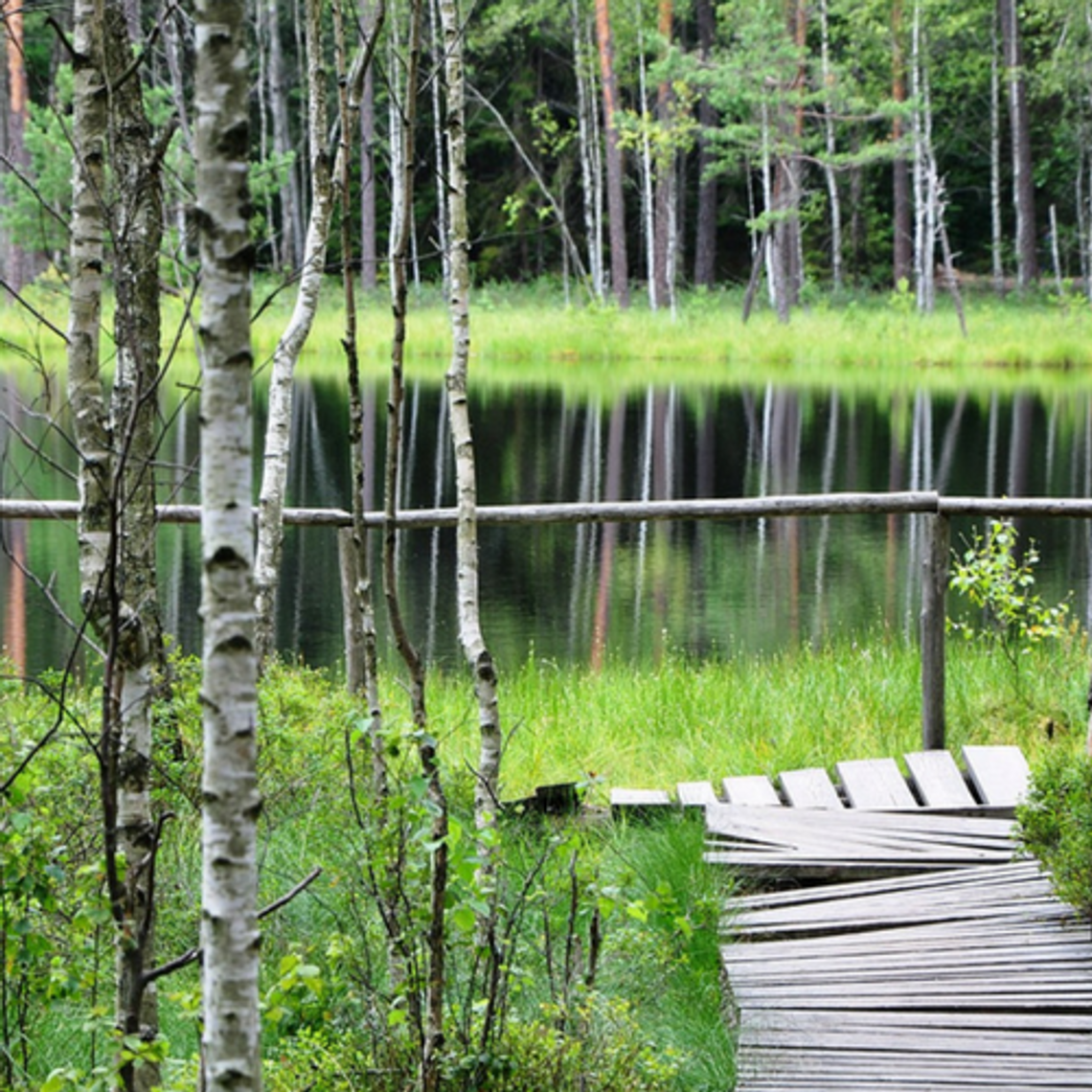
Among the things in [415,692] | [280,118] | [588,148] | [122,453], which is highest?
[280,118]

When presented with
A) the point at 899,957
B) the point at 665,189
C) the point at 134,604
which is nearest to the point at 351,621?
the point at 899,957

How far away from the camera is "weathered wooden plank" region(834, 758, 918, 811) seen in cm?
527

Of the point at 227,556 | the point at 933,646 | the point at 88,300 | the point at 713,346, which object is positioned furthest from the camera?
the point at 713,346

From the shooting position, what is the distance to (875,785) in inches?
213

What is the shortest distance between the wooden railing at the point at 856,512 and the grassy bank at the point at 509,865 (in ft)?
1.35

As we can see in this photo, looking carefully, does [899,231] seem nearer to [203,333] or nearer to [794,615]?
[794,615]

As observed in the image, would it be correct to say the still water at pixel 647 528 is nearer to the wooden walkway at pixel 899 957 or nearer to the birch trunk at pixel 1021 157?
the wooden walkway at pixel 899 957

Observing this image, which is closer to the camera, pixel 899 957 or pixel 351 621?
pixel 899 957

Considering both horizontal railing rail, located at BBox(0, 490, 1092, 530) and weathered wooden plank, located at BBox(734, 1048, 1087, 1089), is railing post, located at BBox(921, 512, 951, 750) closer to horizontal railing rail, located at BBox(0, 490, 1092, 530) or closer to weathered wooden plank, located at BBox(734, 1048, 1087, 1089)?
horizontal railing rail, located at BBox(0, 490, 1092, 530)

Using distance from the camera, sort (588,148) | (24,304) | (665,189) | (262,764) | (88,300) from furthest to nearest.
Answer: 1. (588,148)
2. (665,189)
3. (262,764)
4. (88,300)
5. (24,304)

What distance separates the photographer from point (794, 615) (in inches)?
483

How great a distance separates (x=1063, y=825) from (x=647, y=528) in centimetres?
1254

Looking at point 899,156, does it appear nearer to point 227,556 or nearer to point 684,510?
point 684,510

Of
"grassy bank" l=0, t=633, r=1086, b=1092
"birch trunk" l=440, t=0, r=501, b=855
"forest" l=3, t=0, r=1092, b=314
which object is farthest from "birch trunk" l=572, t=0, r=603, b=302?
"birch trunk" l=440, t=0, r=501, b=855
